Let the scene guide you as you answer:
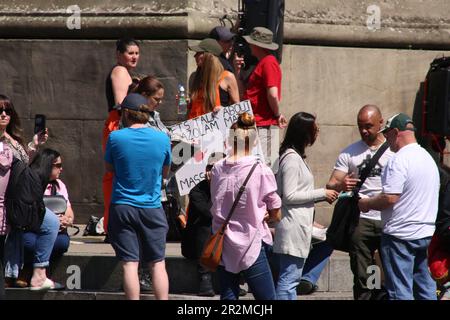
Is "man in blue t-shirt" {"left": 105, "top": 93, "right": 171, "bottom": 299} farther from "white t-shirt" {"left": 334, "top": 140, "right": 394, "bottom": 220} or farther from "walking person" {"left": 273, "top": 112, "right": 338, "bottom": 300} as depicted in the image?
"white t-shirt" {"left": 334, "top": 140, "right": 394, "bottom": 220}

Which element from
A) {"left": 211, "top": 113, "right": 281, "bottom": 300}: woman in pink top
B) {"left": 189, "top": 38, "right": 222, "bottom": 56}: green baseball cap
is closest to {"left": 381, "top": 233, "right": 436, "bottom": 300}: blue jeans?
{"left": 211, "top": 113, "right": 281, "bottom": 300}: woman in pink top

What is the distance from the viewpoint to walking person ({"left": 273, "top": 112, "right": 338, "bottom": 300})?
33.8 ft

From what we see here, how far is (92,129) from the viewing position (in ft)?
46.3

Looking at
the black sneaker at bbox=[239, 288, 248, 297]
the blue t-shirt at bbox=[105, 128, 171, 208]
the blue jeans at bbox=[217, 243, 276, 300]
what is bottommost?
the black sneaker at bbox=[239, 288, 248, 297]

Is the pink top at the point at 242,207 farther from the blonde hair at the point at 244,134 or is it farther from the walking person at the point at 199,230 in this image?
the walking person at the point at 199,230

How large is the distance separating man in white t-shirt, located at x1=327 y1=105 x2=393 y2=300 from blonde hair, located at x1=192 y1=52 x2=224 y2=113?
1308mm

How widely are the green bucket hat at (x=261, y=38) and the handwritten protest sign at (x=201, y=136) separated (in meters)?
0.67

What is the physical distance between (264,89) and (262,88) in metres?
0.02

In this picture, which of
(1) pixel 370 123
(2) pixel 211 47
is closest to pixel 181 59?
(2) pixel 211 47

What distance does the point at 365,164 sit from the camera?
10.9m

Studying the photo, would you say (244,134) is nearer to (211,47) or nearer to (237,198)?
(237,198)

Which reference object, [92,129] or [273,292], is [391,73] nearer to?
[92,129]

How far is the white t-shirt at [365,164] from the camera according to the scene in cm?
1088

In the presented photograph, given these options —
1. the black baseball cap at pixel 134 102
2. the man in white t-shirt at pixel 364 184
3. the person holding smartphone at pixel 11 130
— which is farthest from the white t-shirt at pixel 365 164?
the person holding smartphone at pixel 11 130
